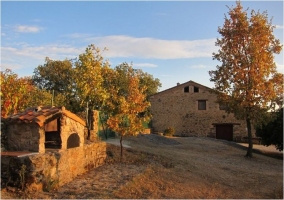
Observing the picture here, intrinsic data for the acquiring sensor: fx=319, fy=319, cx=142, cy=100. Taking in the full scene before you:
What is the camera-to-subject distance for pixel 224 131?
38.2 metres

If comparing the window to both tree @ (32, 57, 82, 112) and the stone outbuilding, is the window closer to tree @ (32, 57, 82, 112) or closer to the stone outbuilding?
tree @ (32, 57, 82, 112)

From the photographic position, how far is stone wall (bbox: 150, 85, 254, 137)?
3853cm

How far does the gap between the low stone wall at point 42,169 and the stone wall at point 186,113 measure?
28.0 meters

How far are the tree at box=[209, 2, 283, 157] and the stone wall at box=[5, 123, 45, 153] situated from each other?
45.3ft

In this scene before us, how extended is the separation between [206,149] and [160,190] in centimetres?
1311

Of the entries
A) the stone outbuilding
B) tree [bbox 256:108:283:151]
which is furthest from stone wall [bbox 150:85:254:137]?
the stone outbuilding

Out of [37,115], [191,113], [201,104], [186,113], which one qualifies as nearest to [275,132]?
[201,104]

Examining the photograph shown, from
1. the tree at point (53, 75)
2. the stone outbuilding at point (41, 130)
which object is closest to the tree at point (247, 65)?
the stone outbuilding at point (41, 130)

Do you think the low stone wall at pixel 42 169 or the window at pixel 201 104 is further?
the window at pixel 201 104

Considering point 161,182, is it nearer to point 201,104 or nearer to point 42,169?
point 42,169

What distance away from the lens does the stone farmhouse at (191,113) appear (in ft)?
126

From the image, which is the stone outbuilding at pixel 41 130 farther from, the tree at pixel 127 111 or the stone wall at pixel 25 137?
the tree at pixel 127 111

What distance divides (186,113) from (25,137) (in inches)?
1191

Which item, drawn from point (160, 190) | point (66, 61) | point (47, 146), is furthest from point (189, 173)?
point (66, 61)
